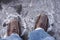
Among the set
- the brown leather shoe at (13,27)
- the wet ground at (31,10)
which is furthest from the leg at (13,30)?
the wet ground at (31,10)

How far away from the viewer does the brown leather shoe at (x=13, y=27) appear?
51.1 inches

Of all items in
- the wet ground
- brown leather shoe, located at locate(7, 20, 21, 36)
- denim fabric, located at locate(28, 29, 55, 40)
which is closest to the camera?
denim fabric, located at locate(28, 29, 55, 40)

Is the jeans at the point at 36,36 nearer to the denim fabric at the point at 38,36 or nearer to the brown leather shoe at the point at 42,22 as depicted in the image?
the denim fabric at the point at 38,36

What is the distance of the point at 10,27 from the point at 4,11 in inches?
11.1

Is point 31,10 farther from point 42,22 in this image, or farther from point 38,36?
point 38,36

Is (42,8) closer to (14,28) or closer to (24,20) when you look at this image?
(24,20)

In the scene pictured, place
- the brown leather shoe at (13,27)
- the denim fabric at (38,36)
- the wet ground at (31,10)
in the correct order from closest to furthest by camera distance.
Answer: the denim fabric at (38,36)
the brown leather shoe at (13,27)
the wet ground at (31,10)

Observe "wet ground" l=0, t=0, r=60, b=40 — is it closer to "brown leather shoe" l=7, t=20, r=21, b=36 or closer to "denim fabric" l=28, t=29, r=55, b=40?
"brown leather shoe" l=7, t=20, r=21, b=36

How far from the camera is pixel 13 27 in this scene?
1324mm

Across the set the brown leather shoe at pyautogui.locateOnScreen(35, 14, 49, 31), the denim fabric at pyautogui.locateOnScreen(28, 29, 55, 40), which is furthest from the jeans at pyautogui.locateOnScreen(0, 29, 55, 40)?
the brown leather shoe at pyautogui.locateOnScreen(35, 14, 49, 31)

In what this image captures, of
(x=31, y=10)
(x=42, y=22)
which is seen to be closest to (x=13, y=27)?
(x=42, y=22)

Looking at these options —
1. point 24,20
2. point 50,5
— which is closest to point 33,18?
point 24,20

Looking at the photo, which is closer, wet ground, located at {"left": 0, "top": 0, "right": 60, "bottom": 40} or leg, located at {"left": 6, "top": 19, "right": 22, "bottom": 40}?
leg, located at {"left": 6, "top": 19, "right": 22, "bottom": 40}

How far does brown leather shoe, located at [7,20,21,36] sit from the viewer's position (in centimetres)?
130
